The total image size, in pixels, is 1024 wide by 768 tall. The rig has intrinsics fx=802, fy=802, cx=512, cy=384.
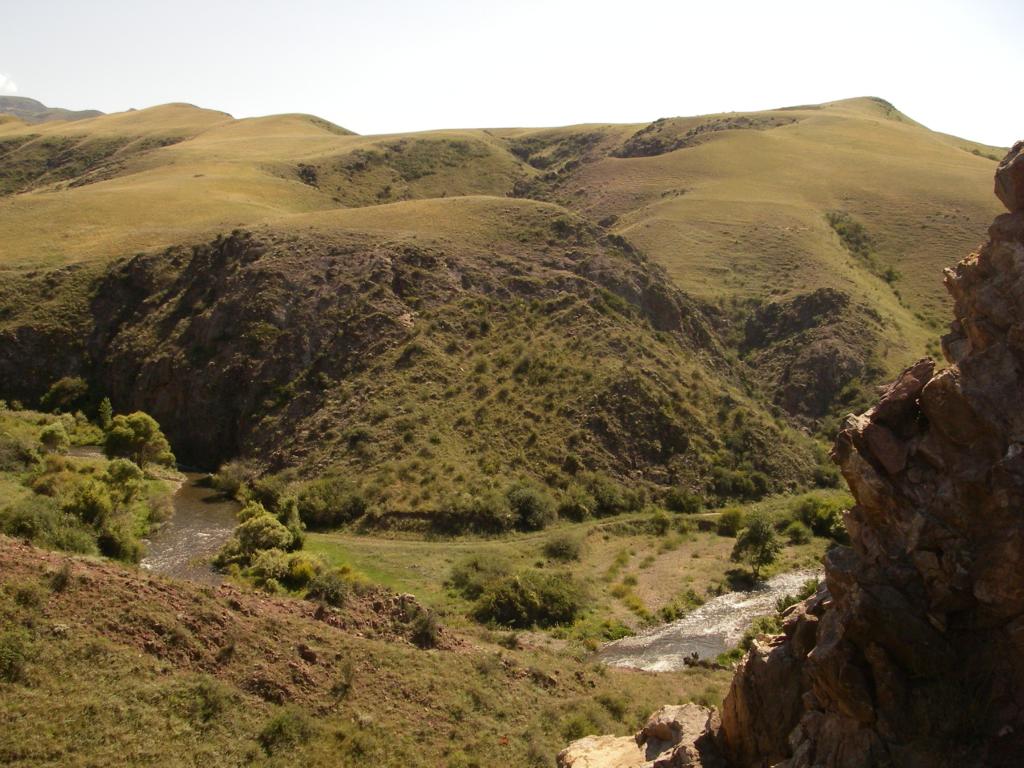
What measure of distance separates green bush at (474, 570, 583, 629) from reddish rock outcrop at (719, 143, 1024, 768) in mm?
23156

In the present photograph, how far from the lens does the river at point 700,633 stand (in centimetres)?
3587

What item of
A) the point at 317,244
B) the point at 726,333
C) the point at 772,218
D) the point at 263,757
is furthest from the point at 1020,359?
the point at 772,218

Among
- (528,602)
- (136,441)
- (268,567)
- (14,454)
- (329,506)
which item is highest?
(14,454)

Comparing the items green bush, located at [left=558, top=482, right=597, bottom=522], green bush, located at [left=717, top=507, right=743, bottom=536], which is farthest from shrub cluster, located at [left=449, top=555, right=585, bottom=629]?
green bush, located at [left=717, top=507, right=743, bottom=536]

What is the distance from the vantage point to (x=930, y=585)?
45.6 feet

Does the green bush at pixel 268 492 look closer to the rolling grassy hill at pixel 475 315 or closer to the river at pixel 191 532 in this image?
the river at pixel 191 532

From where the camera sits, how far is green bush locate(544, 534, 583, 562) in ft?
155

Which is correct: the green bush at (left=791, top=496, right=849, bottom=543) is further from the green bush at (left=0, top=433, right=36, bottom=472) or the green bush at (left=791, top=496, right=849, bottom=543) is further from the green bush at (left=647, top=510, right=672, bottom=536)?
the green bush at (left=0, top=433, right=36, bottom=472)

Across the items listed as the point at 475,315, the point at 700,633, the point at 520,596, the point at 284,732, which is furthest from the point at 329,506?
the point at 284,732

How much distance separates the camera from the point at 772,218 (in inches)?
4370

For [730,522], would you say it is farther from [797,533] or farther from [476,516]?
[476,516]

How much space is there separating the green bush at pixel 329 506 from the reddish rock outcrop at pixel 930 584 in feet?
125

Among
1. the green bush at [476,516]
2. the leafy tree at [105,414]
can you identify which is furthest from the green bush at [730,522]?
the leafy tree at [105,414]

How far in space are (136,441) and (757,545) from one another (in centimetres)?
4107
